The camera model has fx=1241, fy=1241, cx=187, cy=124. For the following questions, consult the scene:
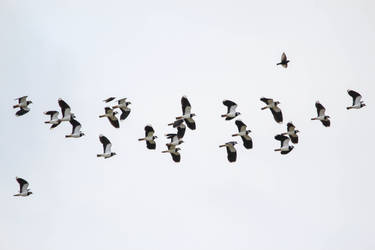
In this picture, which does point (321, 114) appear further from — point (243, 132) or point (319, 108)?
point (243, 132)

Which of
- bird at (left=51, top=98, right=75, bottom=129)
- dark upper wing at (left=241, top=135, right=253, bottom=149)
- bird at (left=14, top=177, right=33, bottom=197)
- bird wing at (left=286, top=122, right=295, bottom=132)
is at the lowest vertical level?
bird at (left=14, top=177, right=33, bottom=197)

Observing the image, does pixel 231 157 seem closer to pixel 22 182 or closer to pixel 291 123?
pixel 291 123

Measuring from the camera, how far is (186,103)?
8438 centimetres

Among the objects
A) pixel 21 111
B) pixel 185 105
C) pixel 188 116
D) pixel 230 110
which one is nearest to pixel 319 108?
pixel 230 110

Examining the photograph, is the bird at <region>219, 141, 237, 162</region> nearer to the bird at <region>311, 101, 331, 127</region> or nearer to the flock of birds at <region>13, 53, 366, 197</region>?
the flock of birds at <region>13, 53, 366, 197</region>

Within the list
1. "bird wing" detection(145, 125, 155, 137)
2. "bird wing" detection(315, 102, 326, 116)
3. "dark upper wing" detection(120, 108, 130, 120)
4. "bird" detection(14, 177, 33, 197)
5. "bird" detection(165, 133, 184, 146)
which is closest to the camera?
"bird" detection(14, 177, 33, 197)

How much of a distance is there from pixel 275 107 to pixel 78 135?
13769 mm

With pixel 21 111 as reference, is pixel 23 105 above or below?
above

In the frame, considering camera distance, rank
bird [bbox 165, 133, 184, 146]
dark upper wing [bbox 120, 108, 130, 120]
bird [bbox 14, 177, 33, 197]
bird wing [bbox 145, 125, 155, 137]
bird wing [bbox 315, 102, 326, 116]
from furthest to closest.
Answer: dark upper wing [bbox 120, 108, 130, 120], bird wing [bbox 315, 102, 326, 116], bird wing [bbox 145, 125, 155, 137], bird [bbox 165, 133, 184, 146], bird [bbox 14, 177, 33, 197]

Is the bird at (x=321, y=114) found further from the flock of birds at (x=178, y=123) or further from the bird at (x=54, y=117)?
the bird at (x=54, y=117)

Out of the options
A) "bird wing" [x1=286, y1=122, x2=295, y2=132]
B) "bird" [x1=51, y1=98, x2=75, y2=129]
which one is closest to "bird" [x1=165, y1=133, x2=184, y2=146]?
"bird" [x1=51, y1=98, x2=75, y2=129]

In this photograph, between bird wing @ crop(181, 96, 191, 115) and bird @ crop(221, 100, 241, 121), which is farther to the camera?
bird @ crop(221, 100, 241, 121)

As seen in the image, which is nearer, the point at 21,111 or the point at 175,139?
the point at 21,111

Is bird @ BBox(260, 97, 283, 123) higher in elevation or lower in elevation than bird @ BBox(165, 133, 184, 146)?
higher
